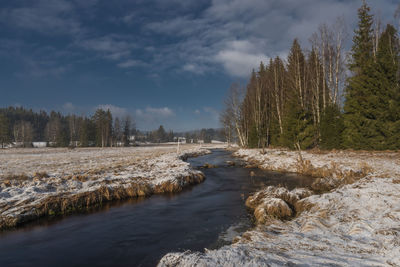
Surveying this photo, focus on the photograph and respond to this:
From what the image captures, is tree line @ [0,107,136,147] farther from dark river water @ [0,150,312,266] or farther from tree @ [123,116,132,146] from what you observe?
dark river water @ [0,150,312,266]

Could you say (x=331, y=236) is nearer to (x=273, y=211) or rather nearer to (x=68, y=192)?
(x=273, y=211)

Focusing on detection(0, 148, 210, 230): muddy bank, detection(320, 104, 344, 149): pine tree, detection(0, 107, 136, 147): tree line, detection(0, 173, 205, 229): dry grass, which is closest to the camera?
detection(0, 173, 205, 229): dry grass

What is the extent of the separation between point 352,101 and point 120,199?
22.7 m

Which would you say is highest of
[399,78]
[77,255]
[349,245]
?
[399,78]

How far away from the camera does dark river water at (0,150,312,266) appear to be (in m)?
6.35

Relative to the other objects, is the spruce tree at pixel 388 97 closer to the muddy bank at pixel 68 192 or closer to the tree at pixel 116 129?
the muddy bank at pixel 68 192

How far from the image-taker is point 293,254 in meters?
4.57

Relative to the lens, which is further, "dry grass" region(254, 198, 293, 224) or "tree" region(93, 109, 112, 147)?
"tree" region(93, 109, 112, 147)

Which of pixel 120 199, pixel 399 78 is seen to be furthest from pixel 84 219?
pixel 399 78

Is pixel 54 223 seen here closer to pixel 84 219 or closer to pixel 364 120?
pixel 84 219

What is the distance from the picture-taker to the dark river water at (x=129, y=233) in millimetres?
6348

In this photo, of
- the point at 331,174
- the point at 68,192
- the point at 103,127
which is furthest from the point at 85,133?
the point at 331,174

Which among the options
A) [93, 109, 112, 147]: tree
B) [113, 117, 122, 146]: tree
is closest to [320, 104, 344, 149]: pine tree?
[93, 109, 112, 147]: tree

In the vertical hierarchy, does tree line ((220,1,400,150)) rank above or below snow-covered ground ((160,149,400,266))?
above
